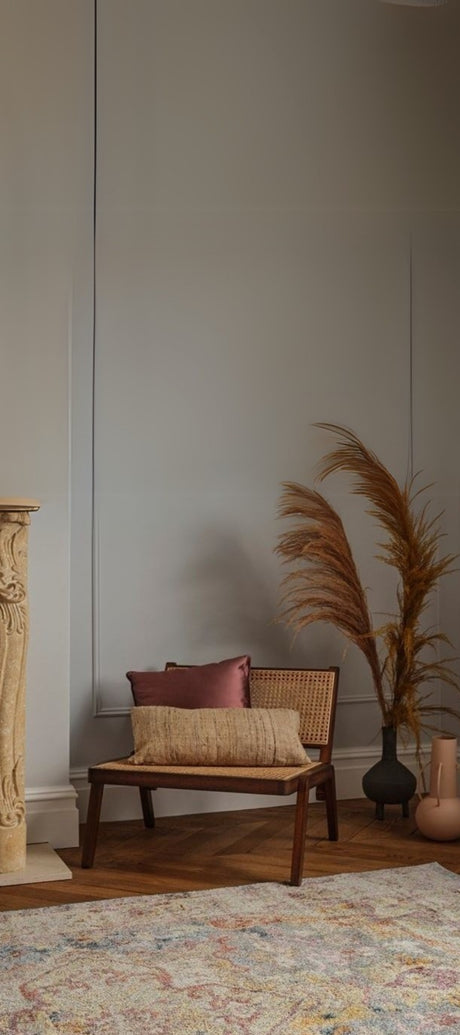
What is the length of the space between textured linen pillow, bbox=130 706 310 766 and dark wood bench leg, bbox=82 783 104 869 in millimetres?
156

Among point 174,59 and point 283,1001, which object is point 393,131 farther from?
point 283,1001

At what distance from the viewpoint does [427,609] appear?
4.88 metres

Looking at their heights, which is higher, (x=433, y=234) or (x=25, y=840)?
(x=433, y=234)

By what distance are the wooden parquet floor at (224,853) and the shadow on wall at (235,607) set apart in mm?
641

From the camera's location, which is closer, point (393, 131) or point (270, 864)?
point (270, 864)

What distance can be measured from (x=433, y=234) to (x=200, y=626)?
2042 millimetres

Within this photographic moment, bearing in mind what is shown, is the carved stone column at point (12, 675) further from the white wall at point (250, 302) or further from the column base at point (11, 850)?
the white wall at point (250, 302)

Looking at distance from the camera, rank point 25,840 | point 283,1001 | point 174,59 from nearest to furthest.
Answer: point 283,1001
point 25,840
point 174,59

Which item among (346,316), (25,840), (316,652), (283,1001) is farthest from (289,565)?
(283,1001)

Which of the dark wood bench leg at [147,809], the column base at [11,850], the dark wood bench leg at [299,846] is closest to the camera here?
the dark wood bench leg at [299,846]

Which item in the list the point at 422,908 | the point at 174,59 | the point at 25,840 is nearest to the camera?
the point at 422,908

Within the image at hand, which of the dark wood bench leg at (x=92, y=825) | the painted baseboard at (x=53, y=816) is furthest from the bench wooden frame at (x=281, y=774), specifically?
the painted baseboard at (x=53, y=816)

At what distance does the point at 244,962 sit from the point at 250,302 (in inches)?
108

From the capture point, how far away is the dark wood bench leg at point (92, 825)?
3546 millimetres
